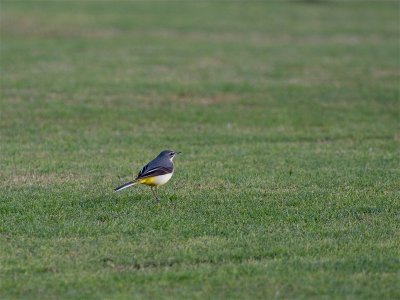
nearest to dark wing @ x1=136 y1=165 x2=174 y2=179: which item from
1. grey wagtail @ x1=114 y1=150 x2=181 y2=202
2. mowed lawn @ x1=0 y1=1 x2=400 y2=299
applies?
grey wagtail @ x1=114 y1=150 x2=181 y2=202

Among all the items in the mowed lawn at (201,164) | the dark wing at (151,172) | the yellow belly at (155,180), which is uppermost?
the dark wing at (151,172)

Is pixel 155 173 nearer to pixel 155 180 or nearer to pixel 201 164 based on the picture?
pixel 155 180

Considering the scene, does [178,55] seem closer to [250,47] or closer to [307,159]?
[250,47]

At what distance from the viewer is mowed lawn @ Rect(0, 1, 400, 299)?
29.7 ft

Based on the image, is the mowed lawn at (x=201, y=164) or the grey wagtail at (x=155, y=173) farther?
the grey wagtail at (x=155, y=173)

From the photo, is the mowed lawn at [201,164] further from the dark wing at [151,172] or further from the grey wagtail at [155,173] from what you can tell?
the dark wing at [151,172]

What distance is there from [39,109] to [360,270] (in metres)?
12.2

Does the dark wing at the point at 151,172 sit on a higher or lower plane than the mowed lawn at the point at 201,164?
higher

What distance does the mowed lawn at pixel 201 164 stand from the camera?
904 centimetres

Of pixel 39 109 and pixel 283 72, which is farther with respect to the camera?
pixel 283 72

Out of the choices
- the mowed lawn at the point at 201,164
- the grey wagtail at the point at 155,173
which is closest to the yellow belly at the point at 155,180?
the grey wagtail at the point at 155,173

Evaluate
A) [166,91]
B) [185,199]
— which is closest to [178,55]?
[166,91]

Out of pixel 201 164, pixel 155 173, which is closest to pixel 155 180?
pixel 155 173

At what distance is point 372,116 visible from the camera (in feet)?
66.3
